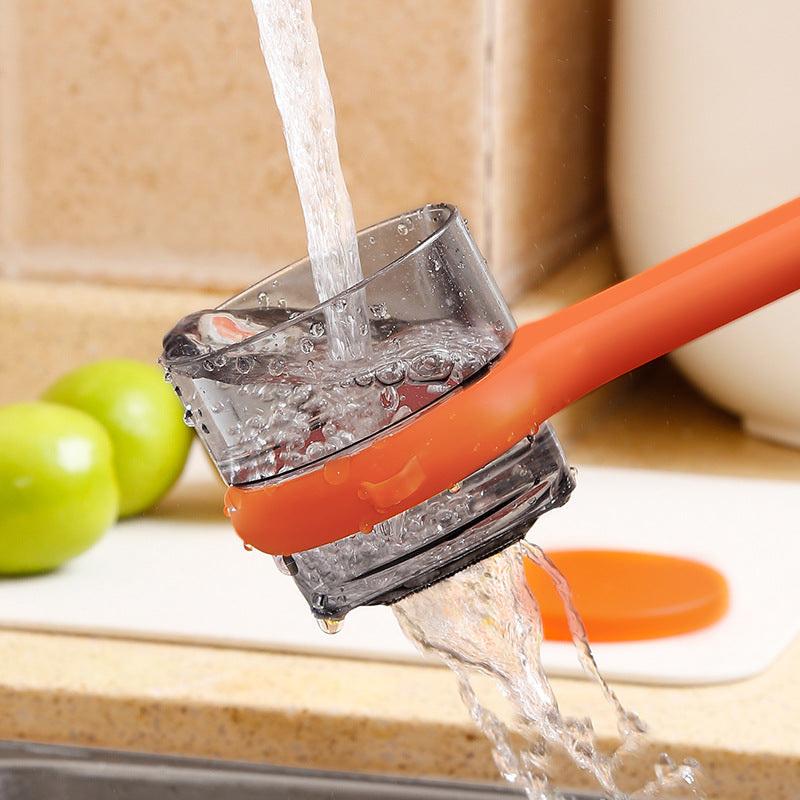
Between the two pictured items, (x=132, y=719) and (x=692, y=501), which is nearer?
(x=132, y=719)

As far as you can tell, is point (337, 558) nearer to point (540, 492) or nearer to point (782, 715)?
point (540, 492)

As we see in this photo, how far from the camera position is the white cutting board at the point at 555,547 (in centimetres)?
47

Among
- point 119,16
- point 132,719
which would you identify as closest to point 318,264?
point 132,719

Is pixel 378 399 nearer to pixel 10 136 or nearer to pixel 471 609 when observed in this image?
pixel 471 609

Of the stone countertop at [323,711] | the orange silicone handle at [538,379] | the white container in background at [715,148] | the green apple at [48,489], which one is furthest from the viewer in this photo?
the white container in background at [715,148]

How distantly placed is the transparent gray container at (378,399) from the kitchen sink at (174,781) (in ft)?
0.45

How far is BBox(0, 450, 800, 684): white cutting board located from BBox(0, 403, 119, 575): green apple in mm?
14

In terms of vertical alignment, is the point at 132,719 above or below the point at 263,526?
below

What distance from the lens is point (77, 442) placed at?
0.55 meters

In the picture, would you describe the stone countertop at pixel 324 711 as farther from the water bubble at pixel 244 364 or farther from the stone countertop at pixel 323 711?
the water bubble at pixel 244 364

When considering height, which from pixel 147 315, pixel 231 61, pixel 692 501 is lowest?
pixel 692 501

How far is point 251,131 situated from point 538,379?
49 centimetres

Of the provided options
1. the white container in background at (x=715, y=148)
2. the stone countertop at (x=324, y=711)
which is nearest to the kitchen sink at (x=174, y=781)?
the stone countertop at (x=324, y=711)

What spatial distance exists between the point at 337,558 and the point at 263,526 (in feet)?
0.10
